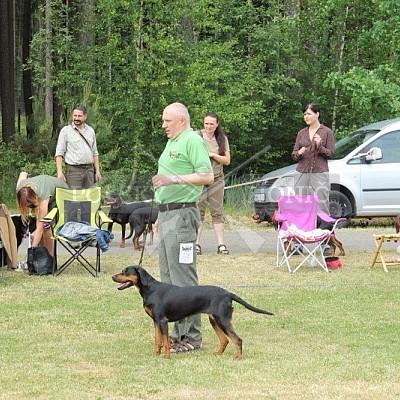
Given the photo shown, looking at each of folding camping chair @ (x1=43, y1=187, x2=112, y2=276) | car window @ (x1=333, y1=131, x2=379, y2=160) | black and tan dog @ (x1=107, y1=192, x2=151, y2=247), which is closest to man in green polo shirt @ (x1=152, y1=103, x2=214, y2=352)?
folding camping chair @ (x1=43, y1=187, x2=112, y2=276)

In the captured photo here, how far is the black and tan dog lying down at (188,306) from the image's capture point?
694 cm

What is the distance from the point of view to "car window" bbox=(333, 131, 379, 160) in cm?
1628

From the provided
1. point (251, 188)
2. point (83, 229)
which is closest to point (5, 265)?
point (83, 229)

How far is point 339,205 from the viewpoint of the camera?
1580 cm

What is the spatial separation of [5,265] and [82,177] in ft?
5.75

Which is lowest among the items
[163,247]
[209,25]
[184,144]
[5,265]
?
[5,265]

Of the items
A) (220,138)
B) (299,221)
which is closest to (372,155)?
(220,138)

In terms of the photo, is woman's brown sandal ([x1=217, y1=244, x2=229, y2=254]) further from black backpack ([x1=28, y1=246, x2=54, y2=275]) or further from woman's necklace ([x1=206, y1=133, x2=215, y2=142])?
black backpack ([x1=28, y1=246, x2=54, y2=275])

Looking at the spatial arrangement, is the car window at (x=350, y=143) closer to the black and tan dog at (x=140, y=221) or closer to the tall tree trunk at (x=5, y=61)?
the black and tan dog at (x=140, y=221)

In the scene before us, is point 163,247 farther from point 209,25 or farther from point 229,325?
point 209,25

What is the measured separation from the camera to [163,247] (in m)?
7.45

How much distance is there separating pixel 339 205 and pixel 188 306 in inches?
360

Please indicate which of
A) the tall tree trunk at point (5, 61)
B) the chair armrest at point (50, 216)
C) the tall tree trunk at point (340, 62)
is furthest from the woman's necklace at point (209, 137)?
the tall tree trunk at point (5, 61)

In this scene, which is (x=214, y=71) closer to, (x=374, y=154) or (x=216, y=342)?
(x=374, y=154)
